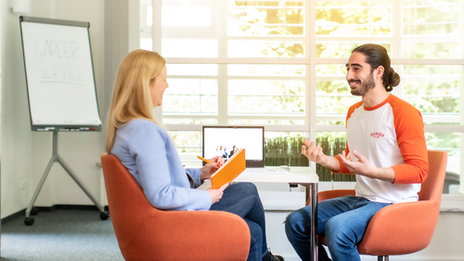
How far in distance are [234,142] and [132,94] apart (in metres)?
1.07

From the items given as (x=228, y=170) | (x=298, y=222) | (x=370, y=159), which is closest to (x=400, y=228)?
(x=370, y=159)

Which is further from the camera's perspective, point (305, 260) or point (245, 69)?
point (245, 69)

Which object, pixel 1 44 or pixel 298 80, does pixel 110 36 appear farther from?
pixel 298 80

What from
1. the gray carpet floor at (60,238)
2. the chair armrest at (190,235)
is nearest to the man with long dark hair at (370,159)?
the chair armrest at (190,235)

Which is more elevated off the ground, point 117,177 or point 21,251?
point 117,177

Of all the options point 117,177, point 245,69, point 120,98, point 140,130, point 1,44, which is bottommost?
point 117,177

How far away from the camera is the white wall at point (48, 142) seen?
148 inches

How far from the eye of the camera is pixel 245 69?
272cm

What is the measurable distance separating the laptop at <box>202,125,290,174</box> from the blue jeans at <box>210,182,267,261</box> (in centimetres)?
48

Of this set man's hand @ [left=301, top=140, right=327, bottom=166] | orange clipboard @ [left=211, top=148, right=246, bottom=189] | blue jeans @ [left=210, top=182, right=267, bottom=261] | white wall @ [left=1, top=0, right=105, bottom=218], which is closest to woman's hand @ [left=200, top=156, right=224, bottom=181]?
blue jeans @ [left=210, top=182, right=267, bottom=261]

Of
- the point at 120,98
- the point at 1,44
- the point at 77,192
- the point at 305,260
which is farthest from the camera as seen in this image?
the point at 77,192

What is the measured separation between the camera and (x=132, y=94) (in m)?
1.39

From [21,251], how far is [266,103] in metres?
2.13

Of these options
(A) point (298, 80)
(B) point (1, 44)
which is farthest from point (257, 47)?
(B) point (1, 44)
